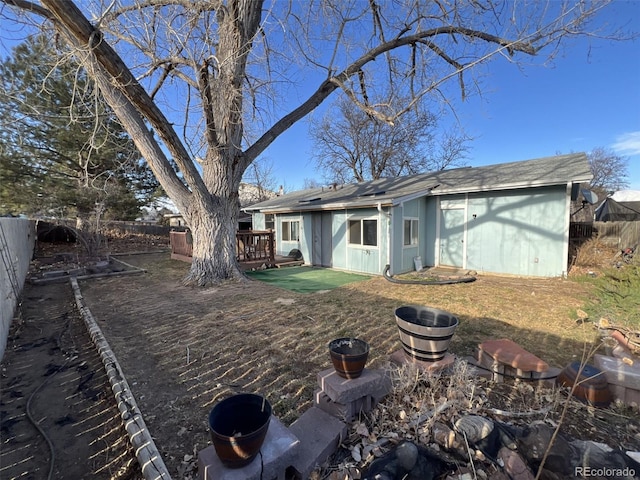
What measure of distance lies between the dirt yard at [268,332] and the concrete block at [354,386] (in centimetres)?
51

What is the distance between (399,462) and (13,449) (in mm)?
2909

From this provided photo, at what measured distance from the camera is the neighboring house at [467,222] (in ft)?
25.6

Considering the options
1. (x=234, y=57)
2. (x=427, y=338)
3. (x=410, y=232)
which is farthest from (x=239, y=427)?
(x=410, y=232)

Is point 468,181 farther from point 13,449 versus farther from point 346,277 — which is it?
point 13,449

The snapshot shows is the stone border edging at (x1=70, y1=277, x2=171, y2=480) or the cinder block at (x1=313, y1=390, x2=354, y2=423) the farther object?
the cinder block at (x1=313, y1=390, x2=354, y2=423)

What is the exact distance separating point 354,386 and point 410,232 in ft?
26.3

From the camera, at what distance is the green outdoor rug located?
771 cm

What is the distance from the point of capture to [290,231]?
12609 millimetres

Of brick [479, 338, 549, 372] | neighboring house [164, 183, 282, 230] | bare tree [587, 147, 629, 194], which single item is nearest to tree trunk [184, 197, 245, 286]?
brick [479, 338, 549, 372]

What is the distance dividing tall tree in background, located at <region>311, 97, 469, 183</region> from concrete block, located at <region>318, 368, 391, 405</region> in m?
18.9

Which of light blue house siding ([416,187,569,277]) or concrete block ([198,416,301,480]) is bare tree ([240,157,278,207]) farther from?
concrete block ([198,416,301,480])

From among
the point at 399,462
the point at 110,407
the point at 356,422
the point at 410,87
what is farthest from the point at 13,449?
the point at 410,87

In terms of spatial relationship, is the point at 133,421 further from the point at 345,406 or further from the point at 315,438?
the point at 345,406

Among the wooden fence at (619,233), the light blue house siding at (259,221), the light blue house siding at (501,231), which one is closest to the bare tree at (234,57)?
the light blue house siding at (501,231)
